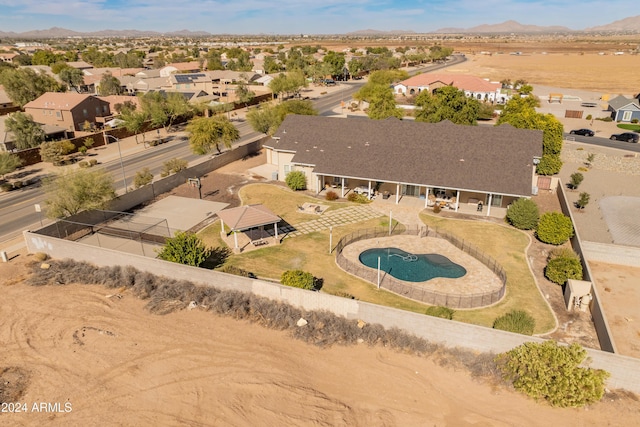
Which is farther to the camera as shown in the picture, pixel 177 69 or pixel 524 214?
pixel 177 69

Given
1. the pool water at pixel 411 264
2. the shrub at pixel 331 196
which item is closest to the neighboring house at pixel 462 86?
the shrub at pixel 331 196

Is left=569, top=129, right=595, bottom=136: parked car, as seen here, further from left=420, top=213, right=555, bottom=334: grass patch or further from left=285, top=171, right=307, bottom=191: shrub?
left=285, top=171, right=307, bottom=191: shrub

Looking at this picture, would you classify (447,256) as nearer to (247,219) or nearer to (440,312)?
(440,312)

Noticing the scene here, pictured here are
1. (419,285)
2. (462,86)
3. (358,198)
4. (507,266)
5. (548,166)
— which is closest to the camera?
(419,285)

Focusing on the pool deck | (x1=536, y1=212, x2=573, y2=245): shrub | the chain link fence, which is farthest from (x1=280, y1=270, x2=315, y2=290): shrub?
(x1=536, y1=212, x2=573, y2=245): shrub

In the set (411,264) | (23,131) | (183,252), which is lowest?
(411,264)

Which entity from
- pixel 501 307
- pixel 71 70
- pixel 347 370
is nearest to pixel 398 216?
pixel 501 307

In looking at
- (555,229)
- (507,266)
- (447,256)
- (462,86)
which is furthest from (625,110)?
(447,256)
